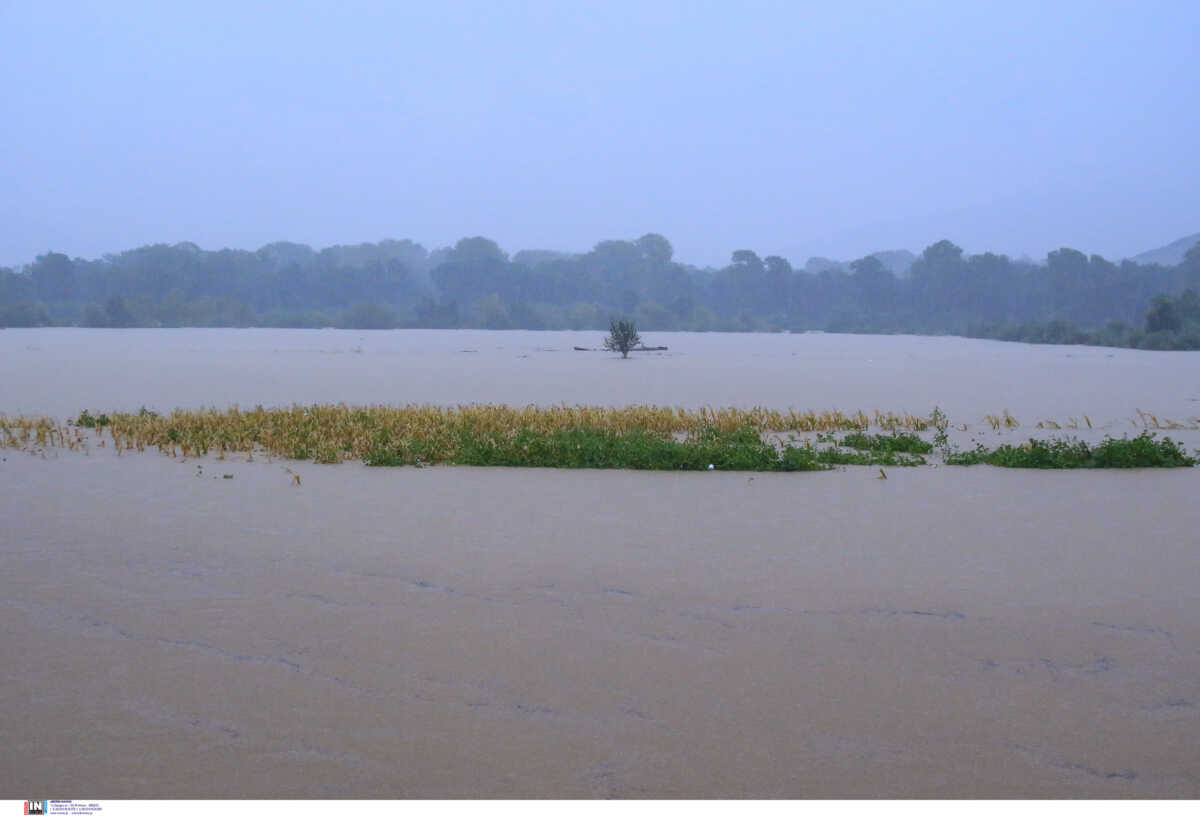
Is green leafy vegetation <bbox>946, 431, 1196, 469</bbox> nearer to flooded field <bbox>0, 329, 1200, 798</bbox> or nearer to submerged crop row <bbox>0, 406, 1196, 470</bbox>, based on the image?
submerged crop row <bbox>0, 406, 1196, 470</bbox>

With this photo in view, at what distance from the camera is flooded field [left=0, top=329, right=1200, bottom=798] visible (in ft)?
11.0

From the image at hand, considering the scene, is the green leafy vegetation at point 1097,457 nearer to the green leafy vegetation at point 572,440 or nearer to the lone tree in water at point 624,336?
the green leafy vegetation at point 572,440

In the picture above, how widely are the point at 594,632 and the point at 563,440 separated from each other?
5.08 metres

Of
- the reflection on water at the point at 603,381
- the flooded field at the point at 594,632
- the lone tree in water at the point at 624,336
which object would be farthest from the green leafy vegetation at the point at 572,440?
the lone tree in water at the point at 624,336

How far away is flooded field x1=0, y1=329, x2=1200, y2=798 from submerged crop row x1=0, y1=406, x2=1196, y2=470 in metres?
0.47

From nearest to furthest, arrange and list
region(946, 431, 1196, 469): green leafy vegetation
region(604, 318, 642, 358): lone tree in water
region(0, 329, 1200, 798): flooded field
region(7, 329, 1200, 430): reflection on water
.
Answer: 1. region(0, 329, 1200, 798): flooded field
2. region(946, 431, 1196, 469): green leafy vegetation
3. region(7, 329, 1200, 430): reflection on water
4. region(604, 318, 642, 358): lone tree in water

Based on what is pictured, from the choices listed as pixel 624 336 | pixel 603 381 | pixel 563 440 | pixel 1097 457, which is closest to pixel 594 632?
pixel 563 440

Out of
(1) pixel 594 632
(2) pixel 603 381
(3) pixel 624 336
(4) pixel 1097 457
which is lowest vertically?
(1) pixel 594 632

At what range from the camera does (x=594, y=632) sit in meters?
4.61

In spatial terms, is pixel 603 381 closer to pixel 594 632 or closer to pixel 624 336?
pixel 624 336

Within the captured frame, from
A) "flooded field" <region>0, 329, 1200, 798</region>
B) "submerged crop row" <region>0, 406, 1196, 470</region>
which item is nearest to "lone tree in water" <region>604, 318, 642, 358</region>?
"submerged crop row" <region>0, 406, 1196, 470</region>

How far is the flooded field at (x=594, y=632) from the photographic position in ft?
11.0

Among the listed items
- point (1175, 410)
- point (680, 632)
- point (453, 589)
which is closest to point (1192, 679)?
point (680, 632)

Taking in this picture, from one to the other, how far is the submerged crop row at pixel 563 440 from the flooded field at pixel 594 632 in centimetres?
47
